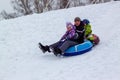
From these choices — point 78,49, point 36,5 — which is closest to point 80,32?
point 78,49

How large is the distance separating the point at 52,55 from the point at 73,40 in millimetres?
696

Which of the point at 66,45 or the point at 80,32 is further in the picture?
the point at 80,32

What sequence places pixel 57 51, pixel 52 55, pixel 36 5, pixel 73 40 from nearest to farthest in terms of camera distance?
pixel 57 51, pixel 73 40, pixel 52 55, pixel 36 5

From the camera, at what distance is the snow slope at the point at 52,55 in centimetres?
793

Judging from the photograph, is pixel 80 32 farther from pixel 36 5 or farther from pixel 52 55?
pixel 36 5

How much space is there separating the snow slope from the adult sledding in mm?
200

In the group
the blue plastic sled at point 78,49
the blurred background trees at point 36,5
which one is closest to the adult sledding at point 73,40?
the blue plastic sled at point 78,49

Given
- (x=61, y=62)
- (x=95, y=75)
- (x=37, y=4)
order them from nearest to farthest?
(x=95, y=75) → (x=61, y=62) → (x=37, y=4)

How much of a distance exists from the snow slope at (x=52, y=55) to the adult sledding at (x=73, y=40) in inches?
7.9

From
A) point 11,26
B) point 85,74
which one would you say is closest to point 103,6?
point 11,26

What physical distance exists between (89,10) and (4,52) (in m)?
5.25

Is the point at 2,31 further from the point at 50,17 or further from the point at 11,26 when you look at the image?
the point at 50,17

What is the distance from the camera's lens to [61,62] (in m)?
8.78

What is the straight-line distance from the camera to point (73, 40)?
30.8 feet
